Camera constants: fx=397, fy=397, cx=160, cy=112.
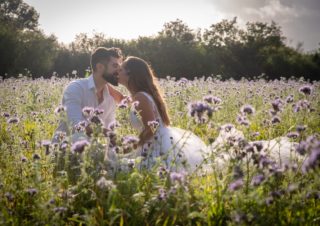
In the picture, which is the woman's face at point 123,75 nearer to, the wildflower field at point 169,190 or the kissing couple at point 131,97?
the kissing couple at point 131,97

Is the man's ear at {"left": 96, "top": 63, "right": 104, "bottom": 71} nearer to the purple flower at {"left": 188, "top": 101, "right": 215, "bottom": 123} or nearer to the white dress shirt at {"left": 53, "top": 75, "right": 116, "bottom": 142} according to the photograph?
the white dress shirt at {"left": 53, "top": 75, "right": 116, "bottom": 142}

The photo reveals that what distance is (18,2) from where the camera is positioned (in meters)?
53.4

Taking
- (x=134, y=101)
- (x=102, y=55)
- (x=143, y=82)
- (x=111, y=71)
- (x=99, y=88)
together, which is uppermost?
(x=102, y=55)

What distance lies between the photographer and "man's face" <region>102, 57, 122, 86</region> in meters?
5.59

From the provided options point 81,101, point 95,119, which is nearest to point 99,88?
point 81,101

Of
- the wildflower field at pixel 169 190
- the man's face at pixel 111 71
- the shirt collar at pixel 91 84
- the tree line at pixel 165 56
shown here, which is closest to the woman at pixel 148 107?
the man's face at pixel 111 71

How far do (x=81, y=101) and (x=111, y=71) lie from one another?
23.9 inches

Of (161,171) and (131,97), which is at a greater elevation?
(131,97)

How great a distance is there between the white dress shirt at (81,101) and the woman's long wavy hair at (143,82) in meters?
0.52

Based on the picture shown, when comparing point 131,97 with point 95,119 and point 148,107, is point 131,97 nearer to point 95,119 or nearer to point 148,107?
point 148,107

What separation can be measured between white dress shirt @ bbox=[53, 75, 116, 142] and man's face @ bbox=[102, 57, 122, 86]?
0.22 m

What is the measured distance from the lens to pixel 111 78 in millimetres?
5602

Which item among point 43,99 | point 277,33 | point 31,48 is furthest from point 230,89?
point 277,33

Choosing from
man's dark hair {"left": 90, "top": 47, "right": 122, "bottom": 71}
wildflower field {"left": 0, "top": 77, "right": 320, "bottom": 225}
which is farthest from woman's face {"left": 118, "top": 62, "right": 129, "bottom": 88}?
wildflower field {"left": 0, "top": 77, "right": 320, "bottom": 225}
